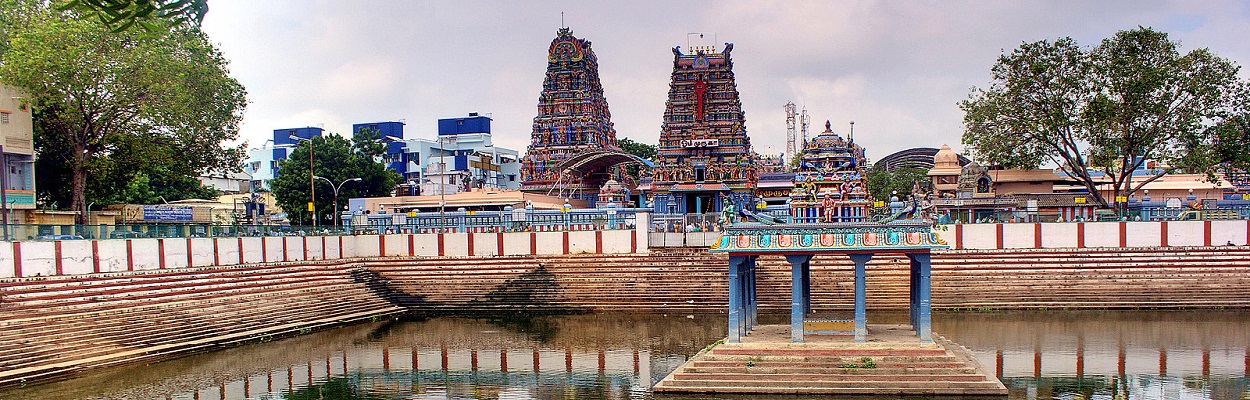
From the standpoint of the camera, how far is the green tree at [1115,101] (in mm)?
42594

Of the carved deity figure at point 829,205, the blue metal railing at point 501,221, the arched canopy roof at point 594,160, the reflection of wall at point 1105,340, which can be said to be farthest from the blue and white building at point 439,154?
the reflection of wall at point 1105,340

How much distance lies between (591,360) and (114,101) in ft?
74.4

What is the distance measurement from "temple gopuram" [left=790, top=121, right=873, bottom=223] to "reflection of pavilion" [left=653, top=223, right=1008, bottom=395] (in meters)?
12.2

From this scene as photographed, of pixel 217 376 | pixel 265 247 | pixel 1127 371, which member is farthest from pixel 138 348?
pixel 1127 371

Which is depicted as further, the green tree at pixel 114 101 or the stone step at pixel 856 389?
the green tree at pixel 114 101

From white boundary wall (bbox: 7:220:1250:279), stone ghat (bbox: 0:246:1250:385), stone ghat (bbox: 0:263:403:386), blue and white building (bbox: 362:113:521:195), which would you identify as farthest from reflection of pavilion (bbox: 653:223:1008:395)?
blue and white building (bbox: 362:113:521:195)

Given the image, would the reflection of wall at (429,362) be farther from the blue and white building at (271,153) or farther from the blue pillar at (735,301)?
the blue and white building at (271,153)

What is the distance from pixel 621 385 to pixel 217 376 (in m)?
9.83

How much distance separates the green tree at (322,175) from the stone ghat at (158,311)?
2308 centimetres

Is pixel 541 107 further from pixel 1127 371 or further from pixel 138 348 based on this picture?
pixel 1127 371

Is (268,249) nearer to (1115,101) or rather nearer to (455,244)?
(455,244)

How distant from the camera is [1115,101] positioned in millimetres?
43062

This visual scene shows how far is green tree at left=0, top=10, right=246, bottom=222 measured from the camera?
34.8m

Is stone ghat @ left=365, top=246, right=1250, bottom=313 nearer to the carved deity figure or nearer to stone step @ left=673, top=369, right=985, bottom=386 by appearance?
the carved deity figure
